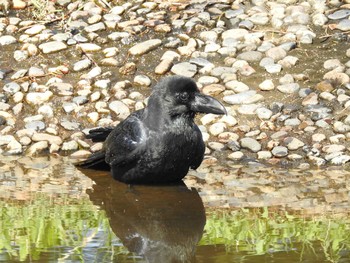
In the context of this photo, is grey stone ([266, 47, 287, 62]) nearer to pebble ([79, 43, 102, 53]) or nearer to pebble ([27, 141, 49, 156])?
pebble ([79, 43, 102, 53])

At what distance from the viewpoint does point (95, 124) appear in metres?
9.02

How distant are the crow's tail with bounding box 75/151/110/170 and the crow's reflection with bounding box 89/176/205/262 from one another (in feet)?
0.51

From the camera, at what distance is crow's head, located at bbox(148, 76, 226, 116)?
7.38 m

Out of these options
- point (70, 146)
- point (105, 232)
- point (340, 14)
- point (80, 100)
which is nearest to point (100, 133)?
point (70, 146)

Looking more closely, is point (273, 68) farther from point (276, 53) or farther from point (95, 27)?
point (95, 27)

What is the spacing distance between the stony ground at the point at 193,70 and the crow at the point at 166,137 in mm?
964

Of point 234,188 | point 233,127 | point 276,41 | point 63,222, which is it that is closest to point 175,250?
point 63,222

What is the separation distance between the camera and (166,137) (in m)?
7.26

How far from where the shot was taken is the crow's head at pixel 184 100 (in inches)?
291

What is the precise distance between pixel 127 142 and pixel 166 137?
16.0 inches

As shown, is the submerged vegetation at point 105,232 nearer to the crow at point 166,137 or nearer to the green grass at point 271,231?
the green grass at point 271,231

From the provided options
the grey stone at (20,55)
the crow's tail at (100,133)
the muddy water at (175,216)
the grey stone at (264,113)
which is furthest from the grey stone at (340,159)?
the grey stone at (20,55)

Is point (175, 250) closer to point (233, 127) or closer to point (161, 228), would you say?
point (161, 228)

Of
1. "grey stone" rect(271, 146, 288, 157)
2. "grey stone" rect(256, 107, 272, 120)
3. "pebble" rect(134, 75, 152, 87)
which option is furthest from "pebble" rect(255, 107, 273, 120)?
"pebble" rect(134, 75, 152, 87)
